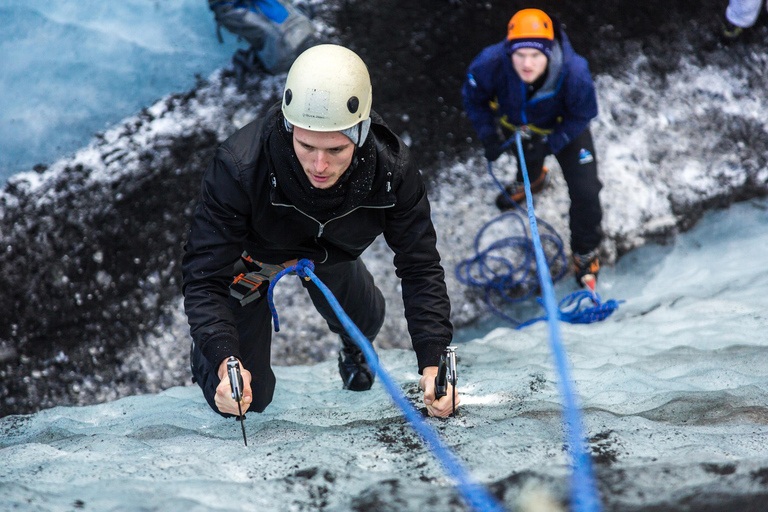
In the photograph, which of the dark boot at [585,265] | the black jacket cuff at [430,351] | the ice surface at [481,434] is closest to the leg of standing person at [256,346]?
the ice surface at [481,434]

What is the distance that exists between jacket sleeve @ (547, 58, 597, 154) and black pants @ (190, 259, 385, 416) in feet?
5.11

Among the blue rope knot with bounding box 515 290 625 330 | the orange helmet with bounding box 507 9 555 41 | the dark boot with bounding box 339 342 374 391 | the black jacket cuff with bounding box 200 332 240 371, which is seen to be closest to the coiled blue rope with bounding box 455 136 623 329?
the blue rope knot with bounding box 515 290 625 330

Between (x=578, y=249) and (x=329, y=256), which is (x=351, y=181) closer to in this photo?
(x=329, y=256)

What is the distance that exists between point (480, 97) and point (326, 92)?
2.03 m

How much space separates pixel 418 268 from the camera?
2.28m

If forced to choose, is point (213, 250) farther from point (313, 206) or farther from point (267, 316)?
point (267, 316)

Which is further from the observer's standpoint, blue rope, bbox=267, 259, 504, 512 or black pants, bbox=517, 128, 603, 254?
black pants, bbox=517, 128, 603, 254

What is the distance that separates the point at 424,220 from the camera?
2.28 metres

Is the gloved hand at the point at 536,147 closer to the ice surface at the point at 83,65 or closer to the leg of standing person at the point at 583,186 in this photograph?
the leg of standing person at the point at 583,186

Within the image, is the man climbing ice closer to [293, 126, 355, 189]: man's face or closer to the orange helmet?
[293, 126, 355, 189]: man's face

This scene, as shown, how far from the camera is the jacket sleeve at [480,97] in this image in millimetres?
3613

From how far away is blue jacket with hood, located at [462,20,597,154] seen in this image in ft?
11.1

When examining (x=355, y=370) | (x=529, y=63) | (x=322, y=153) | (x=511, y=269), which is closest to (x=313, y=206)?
(x=322, y=153)

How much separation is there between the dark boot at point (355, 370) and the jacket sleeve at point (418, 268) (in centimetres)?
96
